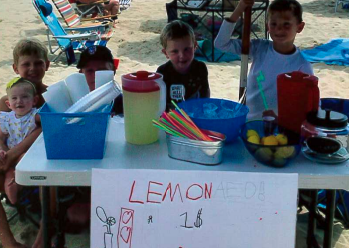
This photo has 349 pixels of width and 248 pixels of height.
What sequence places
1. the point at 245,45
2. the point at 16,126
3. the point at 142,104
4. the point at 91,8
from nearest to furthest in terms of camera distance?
the point at 142,104 < the point at 245,45 < the point at 16,126 < the point at 91,8

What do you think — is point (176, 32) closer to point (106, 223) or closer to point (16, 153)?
point (16, 153)

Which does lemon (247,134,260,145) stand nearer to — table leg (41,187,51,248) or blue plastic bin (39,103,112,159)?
blue plastic bin (39,103,112,159)

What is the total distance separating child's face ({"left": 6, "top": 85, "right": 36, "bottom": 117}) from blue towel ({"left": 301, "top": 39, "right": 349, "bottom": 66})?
501cm

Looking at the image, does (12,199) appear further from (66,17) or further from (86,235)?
(66,17)

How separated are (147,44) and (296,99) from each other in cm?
618

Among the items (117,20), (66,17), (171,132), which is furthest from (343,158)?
(117,20)

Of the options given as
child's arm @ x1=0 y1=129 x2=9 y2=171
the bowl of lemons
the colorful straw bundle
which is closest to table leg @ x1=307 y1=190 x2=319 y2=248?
the bowl of lemons

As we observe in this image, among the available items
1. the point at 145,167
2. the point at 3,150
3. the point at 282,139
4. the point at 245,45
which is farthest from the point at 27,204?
the point at 282,139

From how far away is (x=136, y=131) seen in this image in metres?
1.79

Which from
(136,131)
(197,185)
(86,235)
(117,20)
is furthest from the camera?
(117,20)

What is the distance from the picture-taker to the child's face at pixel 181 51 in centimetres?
260

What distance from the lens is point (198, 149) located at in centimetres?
160

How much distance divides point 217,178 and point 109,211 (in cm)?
38

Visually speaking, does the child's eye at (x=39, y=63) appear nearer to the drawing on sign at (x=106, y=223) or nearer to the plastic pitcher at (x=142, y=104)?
the plastic pitcher at (x=142, y=104)
